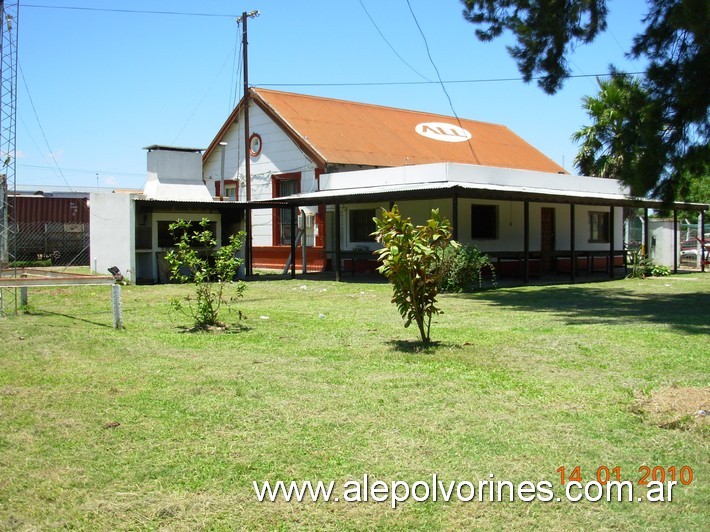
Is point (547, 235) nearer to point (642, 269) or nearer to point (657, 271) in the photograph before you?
point (642, 269)

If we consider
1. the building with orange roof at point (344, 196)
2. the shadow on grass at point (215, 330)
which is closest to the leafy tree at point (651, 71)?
the building with orange roof at point (344, 196)

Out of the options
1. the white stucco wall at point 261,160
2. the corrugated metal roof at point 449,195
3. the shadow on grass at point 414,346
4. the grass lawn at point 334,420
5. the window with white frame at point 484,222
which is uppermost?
the white stucco wall at point 261,160

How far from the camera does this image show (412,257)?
8.75m

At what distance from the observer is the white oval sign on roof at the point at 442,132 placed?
31861 millimetres

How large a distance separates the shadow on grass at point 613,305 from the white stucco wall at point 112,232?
1006 centimetres

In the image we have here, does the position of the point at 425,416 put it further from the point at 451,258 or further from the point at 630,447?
the point at 451,258

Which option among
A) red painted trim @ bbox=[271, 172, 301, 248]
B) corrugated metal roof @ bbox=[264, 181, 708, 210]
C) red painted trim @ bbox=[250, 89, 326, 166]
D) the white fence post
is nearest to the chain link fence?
red painted trim @ bbox=[271, 172, 301, 248]

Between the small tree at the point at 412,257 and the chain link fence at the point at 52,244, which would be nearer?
the small tree at the point at 412,257

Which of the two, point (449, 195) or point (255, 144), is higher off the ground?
point (255, 144)

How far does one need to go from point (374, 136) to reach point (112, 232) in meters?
11.5

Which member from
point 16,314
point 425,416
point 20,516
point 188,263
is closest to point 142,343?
point 188,263

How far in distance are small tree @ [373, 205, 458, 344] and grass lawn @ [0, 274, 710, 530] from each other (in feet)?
2.12

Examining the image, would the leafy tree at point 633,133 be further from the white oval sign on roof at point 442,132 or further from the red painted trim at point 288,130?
the white oval sign on roof at point 442,132

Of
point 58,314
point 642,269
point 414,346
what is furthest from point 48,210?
point 414,346
